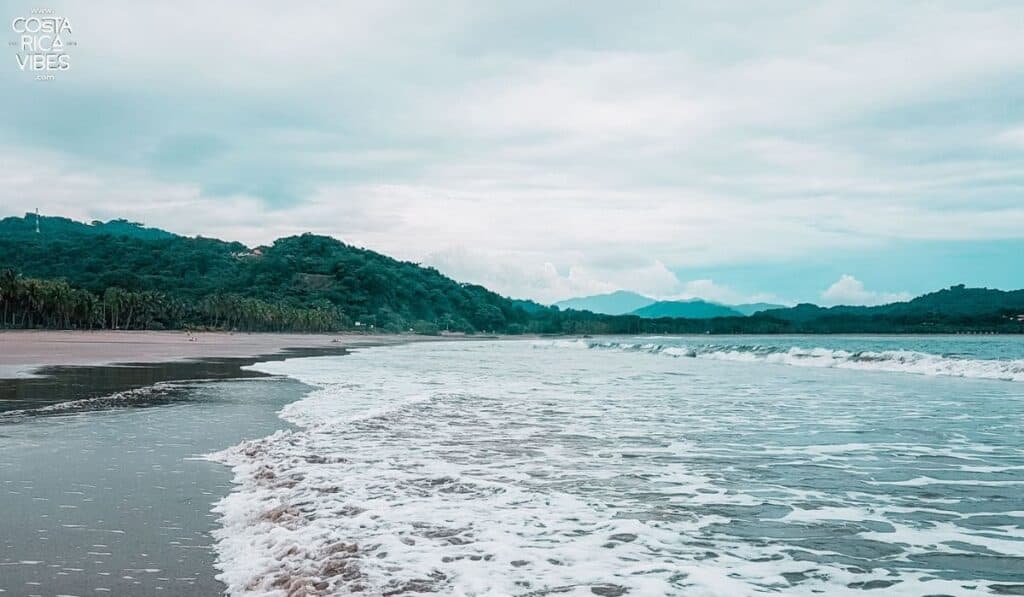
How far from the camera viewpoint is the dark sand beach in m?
5.39

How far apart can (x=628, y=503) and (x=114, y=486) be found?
5565mm

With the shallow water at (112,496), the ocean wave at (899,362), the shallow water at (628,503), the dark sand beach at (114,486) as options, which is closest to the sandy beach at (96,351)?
the dark sand beach at (114,486)

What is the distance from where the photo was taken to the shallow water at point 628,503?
540 cm

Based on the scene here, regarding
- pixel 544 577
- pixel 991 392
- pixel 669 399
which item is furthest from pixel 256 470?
pixel 991 392

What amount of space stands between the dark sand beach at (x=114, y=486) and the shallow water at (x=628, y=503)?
0.40 m

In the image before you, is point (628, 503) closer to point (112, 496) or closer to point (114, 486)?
point (112, 496)

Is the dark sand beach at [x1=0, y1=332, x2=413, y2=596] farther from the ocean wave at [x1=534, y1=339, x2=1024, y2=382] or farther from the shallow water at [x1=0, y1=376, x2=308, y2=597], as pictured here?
the ocean wave at [x1=534, y1=339, x2=1024, y2=382]

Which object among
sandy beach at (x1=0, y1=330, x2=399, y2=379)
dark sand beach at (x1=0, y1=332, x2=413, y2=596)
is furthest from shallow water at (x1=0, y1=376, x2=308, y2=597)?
sandy beach at (x1=0, y1=330, x2=399, y2=379)

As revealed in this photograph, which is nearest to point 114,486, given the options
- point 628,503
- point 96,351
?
point 628,503

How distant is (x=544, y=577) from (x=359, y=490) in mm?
3421

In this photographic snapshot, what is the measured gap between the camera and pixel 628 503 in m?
7.66

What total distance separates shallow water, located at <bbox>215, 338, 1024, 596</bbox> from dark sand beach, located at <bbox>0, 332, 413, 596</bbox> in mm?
398

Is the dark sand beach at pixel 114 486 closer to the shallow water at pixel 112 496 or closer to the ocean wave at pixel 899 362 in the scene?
the shallow water at pixel 112 496

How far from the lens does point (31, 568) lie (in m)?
5.40
